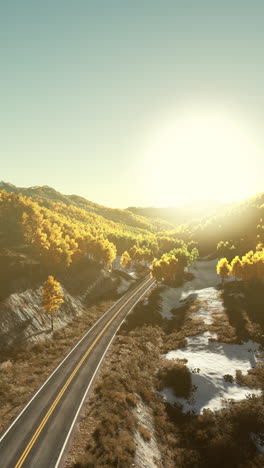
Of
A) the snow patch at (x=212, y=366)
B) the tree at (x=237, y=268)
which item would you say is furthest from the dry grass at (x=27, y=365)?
the tree at (x=237, y=268)

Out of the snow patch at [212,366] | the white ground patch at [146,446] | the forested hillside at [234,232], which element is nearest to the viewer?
the white ground patch at [146,446]

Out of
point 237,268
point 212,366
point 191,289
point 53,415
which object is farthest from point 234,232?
point 53,415

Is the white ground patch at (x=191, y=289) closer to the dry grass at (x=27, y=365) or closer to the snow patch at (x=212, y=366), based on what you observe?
the snow patch at (x=212, y=366)

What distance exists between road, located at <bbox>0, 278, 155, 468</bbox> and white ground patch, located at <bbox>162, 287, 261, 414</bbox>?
12.3 m

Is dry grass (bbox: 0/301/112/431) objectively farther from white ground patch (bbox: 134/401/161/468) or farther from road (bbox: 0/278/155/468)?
white ground patch (bbox: 134/401/161/468)

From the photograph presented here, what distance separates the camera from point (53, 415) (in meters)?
25.6

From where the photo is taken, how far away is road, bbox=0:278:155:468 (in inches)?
813

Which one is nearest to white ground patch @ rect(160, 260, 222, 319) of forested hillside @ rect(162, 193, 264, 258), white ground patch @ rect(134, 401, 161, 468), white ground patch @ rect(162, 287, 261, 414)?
forested hillside @ rect(162, 193, 264, 258)

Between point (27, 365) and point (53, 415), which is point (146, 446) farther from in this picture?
point (27, 365)

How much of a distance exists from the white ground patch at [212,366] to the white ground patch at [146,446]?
17.4ft

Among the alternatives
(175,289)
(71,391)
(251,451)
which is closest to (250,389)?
(251,451)

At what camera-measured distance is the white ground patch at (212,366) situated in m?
31.7

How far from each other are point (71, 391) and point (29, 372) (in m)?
8.67

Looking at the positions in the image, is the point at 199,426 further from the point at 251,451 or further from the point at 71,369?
the point at 71,369
